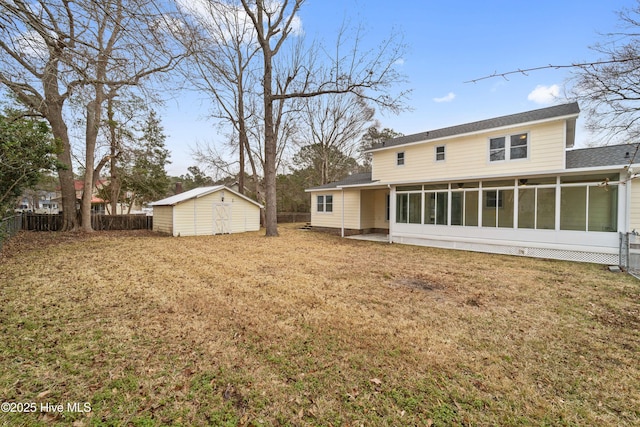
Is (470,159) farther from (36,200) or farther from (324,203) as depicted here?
(36,200)

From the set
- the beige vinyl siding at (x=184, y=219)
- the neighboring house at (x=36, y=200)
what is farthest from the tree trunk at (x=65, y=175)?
the neighboring house at (x=36, y=200)

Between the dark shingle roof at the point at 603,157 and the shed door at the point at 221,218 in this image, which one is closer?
the dark shingle roof at the point at 603,157

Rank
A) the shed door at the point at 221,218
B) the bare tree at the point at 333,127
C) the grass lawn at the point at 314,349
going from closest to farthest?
the grass lawn at the point at 314,349
the shed door at the point at 221,218
the bare tree at the point at 333,127

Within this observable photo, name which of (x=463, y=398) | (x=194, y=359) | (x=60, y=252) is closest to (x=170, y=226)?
(x=60, y=252)

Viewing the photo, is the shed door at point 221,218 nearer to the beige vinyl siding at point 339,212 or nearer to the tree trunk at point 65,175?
the beige vinyl siding at point 339,212

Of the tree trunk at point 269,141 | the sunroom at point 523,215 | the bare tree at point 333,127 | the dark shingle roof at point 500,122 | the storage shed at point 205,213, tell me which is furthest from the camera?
the bare tree at point 333,127

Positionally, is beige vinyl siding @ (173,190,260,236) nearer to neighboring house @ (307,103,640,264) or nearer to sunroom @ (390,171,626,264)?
neighboring house @ (307,103,640,264)

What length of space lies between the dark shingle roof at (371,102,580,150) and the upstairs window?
571mm

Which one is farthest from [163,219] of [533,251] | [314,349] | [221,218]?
[533,251]

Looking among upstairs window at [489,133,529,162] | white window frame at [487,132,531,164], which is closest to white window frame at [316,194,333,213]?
white window frame at [487,132,531,164]

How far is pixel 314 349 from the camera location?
3078mm

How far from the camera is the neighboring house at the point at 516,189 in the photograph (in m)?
8.09

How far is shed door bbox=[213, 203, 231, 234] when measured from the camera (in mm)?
16328

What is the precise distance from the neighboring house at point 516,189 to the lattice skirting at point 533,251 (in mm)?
26
